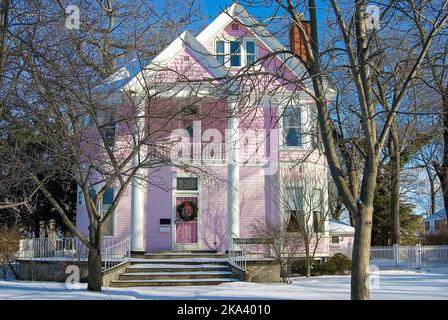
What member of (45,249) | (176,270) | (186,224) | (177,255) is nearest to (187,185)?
(186,224)

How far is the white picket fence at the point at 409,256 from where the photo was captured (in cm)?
2314

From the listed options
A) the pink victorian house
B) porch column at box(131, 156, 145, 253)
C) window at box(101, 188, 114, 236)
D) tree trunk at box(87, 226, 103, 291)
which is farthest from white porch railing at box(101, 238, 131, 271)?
tree trunk at box(87, 226, 103, 291)

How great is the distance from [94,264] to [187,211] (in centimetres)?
864

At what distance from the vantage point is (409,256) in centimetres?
2348

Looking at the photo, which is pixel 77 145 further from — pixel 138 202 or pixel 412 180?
pixel 412 180

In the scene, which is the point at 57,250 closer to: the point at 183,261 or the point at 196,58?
the point at 183,261

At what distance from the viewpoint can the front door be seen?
21.4 metres

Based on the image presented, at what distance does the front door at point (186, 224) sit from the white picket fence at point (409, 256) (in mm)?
7810

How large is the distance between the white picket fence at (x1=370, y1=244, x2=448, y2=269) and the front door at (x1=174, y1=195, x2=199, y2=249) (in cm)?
781

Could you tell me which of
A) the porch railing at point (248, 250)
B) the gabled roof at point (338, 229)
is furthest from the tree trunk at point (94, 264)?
the gabled roof at point (338, 229)

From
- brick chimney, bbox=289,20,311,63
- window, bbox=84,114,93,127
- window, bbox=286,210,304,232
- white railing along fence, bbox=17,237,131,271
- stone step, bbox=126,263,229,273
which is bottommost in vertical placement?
stone step, bbox=126,263,229,273

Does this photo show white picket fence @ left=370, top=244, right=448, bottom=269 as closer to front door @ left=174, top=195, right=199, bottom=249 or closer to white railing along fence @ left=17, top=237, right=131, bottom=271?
front door @ left=174, top=195, right=199, bottom=249

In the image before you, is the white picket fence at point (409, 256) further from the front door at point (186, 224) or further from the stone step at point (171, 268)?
the stone step at point (171, 268)

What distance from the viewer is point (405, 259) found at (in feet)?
77.4
